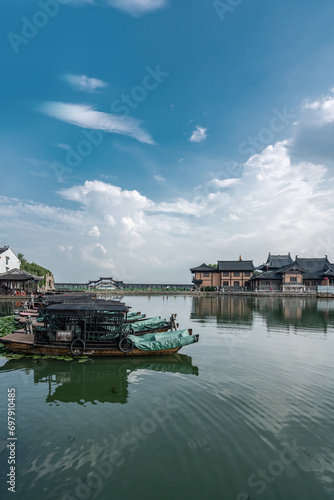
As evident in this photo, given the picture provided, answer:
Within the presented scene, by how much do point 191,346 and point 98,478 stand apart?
11822 millimetres

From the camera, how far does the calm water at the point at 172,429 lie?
5504 mm

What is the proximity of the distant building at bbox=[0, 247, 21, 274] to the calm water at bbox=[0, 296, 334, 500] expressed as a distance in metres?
56.0

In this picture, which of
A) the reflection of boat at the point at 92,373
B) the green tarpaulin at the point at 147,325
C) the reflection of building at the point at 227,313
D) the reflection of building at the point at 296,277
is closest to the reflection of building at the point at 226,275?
→ the reflection of building at the point at 296,277

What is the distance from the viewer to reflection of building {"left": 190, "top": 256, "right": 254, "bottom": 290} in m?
73.1

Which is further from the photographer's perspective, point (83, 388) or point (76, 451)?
point (83, 388)

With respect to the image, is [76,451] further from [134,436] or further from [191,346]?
[191,346]

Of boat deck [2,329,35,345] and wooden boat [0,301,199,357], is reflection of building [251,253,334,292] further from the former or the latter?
boat deck [2,329,35,345]

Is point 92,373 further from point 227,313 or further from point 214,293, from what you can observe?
point 214,293

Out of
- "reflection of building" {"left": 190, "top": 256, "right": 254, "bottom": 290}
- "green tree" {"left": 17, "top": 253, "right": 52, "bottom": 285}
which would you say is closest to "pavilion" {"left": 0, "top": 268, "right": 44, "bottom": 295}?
"green tree" {"left": 17, "top": 253, "right": 52, "bottom": 285}

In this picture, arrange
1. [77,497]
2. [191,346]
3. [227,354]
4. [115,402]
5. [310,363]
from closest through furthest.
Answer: [77,497]
[115,402]
[310,363]
[227,354]
[191,346]

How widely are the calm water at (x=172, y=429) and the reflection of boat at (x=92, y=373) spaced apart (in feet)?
0.15

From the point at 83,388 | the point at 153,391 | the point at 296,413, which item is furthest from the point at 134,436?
the point at 296,413

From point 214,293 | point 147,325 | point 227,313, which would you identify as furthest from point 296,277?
point 147,325

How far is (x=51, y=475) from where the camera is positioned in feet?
18.4
